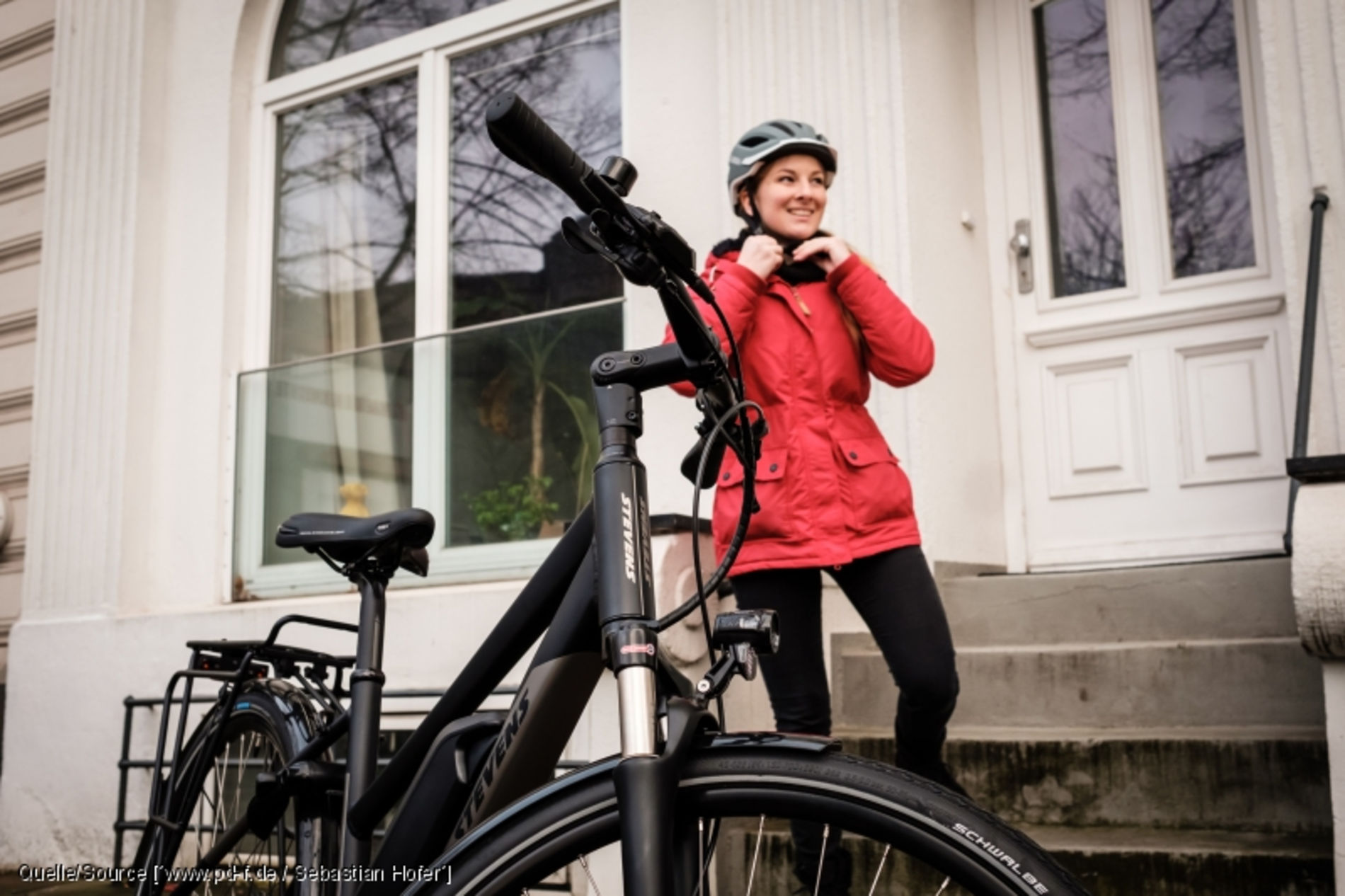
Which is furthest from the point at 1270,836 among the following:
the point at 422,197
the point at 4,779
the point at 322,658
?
the point at 4,779

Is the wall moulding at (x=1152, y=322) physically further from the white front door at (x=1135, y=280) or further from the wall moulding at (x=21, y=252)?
the wall moulding at (x=21, y=252)

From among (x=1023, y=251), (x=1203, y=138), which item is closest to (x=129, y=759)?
(x=1023, y=251)

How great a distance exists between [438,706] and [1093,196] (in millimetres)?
3990

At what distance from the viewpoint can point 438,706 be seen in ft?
7.06

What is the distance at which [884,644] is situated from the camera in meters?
2.94

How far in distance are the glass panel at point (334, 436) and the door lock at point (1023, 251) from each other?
102 inches

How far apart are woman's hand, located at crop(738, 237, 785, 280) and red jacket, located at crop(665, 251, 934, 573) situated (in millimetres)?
19

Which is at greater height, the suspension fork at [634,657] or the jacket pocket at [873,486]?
the jacket pocket at [873,486]

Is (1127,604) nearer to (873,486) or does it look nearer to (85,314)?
(873,486)

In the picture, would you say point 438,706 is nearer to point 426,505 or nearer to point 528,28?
point 426,505

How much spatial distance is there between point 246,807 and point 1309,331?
10.6 feet

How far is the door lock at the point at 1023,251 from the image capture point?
524 centimetres

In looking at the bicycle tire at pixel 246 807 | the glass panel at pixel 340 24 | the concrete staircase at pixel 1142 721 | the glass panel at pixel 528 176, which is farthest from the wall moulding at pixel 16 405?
the concrete staircase at pixel 1142 721

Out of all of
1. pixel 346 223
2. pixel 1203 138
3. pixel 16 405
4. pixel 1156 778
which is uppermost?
pixel 346 223
